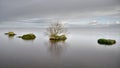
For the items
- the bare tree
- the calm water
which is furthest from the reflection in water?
the bare tree

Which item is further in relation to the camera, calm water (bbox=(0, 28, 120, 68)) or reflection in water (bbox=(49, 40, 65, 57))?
reflection in water (bbox=(49, 40, 65, 57))

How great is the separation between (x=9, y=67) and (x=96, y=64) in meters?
2.94

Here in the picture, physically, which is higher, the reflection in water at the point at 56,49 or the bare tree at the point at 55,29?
the bare tree at the point at 55,29

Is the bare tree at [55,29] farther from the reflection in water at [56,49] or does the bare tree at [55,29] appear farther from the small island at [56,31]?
the reflection in water at [56,49]

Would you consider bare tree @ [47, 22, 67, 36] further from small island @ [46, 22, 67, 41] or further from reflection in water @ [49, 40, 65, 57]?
reflection in water @ [49, 40, 65, 57]

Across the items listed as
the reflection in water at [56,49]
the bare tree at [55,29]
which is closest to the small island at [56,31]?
the bare tree at [55,29]

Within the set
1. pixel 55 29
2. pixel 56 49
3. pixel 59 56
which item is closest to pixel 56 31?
pixel 55 29

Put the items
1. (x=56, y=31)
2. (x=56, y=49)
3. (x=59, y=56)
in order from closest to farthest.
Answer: (x=59, y=56) < (x=56, y=49) < (x=56, y=31)

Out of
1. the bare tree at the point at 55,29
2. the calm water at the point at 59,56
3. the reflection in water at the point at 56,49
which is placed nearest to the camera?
the calm water at the point at 59,56

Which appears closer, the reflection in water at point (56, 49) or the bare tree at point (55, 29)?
the reflection in water at point (56, 49)

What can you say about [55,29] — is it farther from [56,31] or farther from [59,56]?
[59,56]

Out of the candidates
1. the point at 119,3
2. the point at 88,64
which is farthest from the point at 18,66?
the point at 119,3

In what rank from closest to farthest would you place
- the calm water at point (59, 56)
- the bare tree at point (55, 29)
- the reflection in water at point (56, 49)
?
the calm water at point (59, 56)
the reflection in water at point (56, 49)
the bare tree at point (55, 29)

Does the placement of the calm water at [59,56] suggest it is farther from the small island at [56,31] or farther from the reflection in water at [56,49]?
the small island at [56,31]
